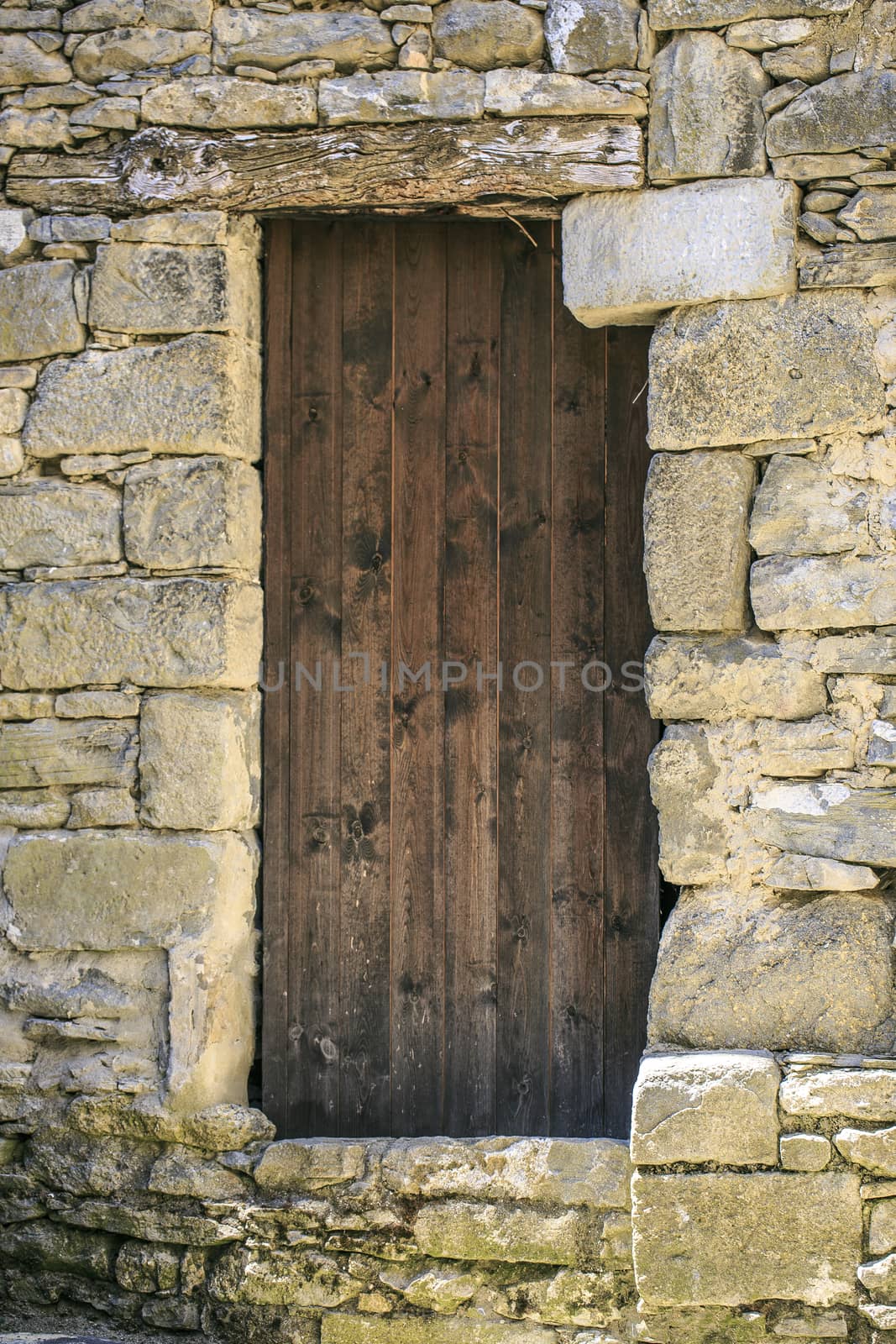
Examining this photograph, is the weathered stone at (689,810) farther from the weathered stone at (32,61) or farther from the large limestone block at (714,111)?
the weathered stone at (32,61)

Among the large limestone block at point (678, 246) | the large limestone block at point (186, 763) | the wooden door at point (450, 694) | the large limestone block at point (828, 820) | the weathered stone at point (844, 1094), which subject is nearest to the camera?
the weathered stone at point (844, 1094)

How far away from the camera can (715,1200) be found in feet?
9.03

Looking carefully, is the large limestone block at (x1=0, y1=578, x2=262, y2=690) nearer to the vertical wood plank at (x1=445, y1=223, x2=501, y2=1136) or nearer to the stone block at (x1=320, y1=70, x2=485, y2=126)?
the vertical wood plank at (x1=445, y1=223, x2=501, y2=1136)

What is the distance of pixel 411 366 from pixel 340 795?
3.68ft

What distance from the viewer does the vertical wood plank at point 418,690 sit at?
10.9 ft

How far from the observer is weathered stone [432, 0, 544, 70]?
121 inches

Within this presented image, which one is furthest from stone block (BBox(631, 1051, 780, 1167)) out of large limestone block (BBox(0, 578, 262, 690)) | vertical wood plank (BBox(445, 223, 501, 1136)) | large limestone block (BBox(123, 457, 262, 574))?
large limestone block (BBox(123, 457, 262, 574))

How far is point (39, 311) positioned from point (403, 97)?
1031 millimetres

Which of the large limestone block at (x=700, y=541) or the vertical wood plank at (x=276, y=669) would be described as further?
the vertical wood plank at (x=276, y=669)

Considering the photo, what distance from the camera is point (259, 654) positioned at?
3322mm

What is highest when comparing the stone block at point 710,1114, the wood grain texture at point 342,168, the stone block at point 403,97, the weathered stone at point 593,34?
the weathered stone at point 593,34

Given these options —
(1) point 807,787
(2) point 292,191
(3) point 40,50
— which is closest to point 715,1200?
(1) point 807,787

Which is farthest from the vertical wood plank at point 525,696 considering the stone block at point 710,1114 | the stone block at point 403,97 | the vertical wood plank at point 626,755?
the stone block at point 710,1114

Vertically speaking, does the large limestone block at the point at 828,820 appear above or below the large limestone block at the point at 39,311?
below
